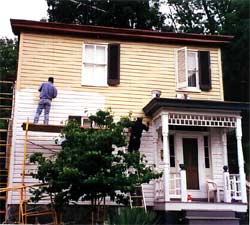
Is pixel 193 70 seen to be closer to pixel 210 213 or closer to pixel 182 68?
pixel 182 68

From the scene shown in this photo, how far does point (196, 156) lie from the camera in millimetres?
15094

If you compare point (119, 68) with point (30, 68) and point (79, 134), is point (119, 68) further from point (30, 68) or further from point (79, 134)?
point (79, 134)

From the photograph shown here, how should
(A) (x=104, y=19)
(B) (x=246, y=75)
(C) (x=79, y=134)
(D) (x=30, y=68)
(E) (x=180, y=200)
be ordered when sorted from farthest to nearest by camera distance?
(A) (x=104, y=19), (B) (x=246, y=75), (D) (x=30, y=68), (E) (x=180, y=200), (C) (x=79, y=134)

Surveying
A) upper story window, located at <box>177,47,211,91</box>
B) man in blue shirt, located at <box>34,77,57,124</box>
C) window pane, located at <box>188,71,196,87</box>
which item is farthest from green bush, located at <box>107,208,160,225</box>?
window pane, located at <box>188,71,196,87</box>

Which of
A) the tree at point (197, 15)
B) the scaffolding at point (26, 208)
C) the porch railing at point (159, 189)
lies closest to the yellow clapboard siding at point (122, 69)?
the scaffolding at point (26, 208)

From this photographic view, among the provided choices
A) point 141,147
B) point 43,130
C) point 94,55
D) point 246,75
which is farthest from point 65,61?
point 246,75

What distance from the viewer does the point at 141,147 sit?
14.7m

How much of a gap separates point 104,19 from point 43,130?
15304mm

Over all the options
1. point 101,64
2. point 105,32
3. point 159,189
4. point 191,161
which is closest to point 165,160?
point 159,189

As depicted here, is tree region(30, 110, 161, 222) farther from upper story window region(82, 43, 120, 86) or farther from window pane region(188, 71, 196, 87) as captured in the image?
window pane region(188, 71, 196, 87)

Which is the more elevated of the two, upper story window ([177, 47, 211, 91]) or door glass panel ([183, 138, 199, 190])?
upper story window ([177, 47, 211, 91])

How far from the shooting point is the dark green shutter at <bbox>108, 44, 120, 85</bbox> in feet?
49.7

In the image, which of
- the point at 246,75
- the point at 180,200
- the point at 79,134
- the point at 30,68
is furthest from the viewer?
the point at 246,75

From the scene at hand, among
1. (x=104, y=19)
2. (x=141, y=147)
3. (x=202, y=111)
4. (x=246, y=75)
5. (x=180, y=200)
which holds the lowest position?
(x=180, y=200)
